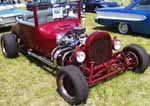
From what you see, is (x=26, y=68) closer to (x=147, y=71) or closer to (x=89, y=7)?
(x=147, y=71)

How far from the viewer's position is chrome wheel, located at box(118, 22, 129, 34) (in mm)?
9273

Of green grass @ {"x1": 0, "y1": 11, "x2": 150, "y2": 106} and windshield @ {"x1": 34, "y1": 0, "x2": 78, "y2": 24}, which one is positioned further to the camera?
windshield @ {"x1": 34, "y1": 0, "x2": 78, "y2": 24}

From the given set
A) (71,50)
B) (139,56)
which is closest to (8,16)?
(71,50)

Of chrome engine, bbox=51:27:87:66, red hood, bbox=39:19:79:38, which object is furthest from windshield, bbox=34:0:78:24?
chrome engine, bbox=51:27:87:66

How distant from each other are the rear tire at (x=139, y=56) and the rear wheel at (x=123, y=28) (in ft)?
12.6

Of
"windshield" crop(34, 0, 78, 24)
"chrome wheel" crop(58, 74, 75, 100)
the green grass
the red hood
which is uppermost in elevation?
"windshield" crop(34, 0, 78, 24)

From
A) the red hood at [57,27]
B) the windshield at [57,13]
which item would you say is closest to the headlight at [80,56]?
the red hood at [57,27]

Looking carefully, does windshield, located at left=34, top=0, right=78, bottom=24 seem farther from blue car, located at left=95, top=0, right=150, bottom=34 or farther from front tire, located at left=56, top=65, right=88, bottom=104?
blue car, located at left=95, top=0, right=150, bottom=34

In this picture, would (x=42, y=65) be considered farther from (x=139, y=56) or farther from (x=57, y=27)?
(x=139, y=56)

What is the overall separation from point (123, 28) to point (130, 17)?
58 centimetres

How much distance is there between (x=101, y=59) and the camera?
5.01 meters

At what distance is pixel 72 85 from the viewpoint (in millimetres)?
4363

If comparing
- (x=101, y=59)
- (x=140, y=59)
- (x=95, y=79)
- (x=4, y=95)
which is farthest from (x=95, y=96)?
(x=4, y=95)

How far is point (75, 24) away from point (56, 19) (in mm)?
424
